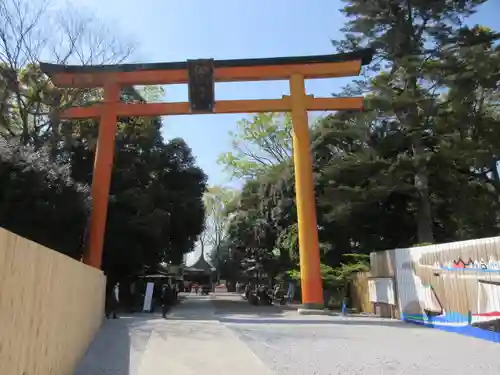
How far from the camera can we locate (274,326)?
13.8 meters

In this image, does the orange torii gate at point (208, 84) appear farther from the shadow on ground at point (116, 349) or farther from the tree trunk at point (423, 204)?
the shadow on ground at point (116, 349)

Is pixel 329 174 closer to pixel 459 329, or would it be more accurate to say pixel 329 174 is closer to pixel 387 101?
pixel 387 101

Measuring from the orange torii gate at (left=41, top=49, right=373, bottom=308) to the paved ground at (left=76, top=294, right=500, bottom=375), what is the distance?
8.13m

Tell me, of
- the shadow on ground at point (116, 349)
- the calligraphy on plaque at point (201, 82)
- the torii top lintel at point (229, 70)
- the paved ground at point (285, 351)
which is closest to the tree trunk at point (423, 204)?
the torii top lintel at point (229, 70)

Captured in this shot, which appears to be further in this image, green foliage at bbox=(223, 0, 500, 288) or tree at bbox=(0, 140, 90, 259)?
green foliage at bbox=(223, 0, 500, 288)

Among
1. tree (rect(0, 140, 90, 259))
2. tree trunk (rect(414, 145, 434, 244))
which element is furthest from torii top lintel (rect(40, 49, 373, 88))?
tree trunk (rect(414, 145, 434, 244))

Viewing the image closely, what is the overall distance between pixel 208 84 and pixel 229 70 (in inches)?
41.6

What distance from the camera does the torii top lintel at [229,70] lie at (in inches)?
790

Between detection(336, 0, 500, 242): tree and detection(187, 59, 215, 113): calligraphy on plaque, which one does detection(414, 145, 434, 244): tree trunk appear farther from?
detection(187, 59, 215, 113): calligraphy on plaque

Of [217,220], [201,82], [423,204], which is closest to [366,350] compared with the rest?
[423,204]

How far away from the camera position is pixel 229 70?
20.2 meters

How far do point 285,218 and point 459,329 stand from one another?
51.5ft

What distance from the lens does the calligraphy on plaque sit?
1994 cm

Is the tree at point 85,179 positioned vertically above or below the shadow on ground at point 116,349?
above
